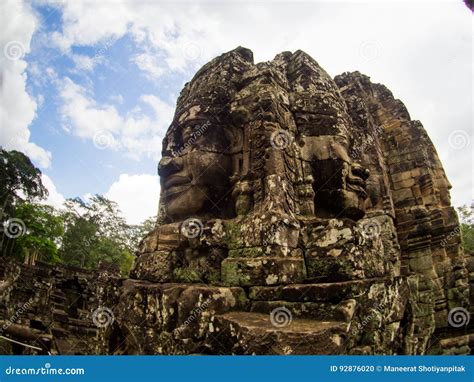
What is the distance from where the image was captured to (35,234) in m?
27.3

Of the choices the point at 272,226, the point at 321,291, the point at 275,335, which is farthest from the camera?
the point at 272,226

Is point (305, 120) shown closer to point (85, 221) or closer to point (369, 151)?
point (369, 151)

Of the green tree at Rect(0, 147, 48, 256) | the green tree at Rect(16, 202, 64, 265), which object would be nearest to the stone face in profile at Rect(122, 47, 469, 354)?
the green tree at Rect(0, 147, 48, 256)

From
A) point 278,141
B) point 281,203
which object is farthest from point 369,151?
point 281,203

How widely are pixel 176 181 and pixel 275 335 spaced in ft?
7.18

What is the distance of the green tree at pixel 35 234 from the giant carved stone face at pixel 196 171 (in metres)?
26.9

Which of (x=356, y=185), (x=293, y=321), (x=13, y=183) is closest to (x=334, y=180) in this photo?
(x=356, y=185)

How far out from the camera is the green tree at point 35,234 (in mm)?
26172

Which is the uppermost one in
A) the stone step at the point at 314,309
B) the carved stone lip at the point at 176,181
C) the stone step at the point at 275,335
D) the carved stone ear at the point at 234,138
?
the carved stone ear at the point at 234,138

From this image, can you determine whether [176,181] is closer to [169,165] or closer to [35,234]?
[169,165]

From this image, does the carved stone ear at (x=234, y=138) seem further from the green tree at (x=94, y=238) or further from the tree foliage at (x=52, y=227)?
the green tree at (x=94, y=238)

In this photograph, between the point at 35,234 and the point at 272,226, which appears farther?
the point at 35,234

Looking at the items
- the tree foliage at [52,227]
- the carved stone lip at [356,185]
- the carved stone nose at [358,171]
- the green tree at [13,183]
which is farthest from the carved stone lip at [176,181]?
the green tree at [13,183]

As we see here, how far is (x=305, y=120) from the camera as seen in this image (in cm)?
404
